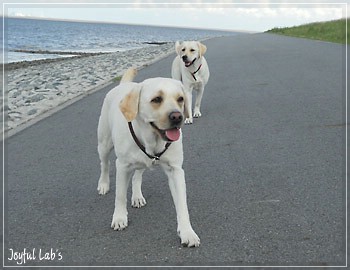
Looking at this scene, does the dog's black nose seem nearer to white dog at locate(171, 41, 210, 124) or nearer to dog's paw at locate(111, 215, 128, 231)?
dog's paw at locate(111, 215, 128, 231)

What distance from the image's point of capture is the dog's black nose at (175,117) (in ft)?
10.4

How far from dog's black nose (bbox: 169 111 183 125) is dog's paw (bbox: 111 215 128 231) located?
102 cm

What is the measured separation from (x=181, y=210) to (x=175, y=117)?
30.6 inches

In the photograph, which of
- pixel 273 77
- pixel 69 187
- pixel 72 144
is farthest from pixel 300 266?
pixel 273 77

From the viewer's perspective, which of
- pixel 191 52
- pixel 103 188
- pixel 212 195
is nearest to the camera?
pixel 212 195

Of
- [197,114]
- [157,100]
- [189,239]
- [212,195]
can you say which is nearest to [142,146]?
[157,100]

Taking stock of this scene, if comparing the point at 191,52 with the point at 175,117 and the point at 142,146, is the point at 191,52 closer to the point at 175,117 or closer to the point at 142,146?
the point at 142,146

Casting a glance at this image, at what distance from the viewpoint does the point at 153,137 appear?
11.2 ft

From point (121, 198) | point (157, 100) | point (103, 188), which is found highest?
point (157, 100)

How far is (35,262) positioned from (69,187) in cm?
148

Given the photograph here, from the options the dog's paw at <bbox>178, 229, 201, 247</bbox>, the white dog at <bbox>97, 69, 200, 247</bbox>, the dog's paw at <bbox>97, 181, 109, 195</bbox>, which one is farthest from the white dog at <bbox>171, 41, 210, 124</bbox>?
the dog's paw at <bbox>178, 229, 201, 247</bbox>

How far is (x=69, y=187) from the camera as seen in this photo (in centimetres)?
459

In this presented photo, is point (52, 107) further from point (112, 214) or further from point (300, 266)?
point (300, 266)

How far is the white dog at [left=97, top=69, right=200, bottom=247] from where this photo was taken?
3258 mm
